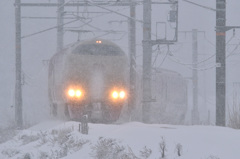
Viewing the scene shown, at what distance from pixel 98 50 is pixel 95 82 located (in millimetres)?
1082

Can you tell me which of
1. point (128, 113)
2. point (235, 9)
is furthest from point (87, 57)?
point (235, 9)

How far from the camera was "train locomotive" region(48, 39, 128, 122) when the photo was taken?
18062 millimetres

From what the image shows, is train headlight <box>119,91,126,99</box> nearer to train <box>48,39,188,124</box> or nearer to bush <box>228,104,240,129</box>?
train <box>48,39,188,124</box>

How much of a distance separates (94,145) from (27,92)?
60.8 metres

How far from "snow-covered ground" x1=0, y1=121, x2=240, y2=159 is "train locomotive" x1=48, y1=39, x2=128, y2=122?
5693 mm

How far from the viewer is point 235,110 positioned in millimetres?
14672

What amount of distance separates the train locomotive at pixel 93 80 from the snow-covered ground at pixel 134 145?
224 inches

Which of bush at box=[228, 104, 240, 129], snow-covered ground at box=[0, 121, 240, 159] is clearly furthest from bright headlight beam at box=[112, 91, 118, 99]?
snow-covered ground at box=[0, 121, 240, 159]

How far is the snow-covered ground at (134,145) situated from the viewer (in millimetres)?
8562

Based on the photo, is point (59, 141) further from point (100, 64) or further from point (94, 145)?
point (100, 64)

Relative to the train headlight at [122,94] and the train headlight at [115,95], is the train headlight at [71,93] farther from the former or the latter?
the train headlight at [122,94]

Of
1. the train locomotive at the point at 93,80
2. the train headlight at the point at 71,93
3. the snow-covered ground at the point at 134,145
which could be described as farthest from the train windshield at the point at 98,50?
the snow-covered ground at the point at 134,145

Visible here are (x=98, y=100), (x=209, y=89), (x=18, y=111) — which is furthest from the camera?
(x=209, y=89)

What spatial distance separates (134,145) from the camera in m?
9.48
